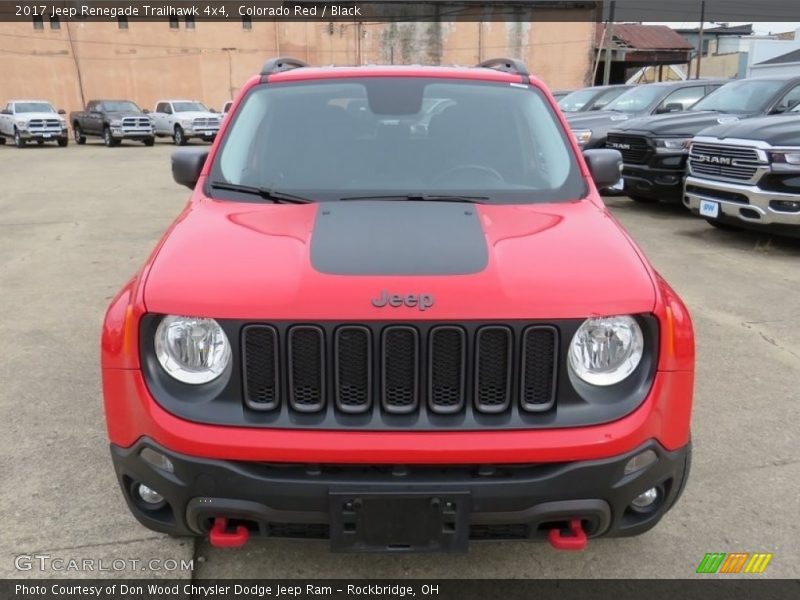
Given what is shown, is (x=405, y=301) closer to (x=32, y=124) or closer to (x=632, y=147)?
(x=632, y=147)

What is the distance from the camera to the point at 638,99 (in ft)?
42.8

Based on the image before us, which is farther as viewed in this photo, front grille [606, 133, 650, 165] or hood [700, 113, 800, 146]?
front grille [606, 133, 650, 165]

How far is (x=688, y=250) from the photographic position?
26.5 ft

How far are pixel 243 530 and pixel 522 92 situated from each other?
2.47 metres

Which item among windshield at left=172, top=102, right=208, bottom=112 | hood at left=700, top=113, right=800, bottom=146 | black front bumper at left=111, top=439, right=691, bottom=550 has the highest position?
hood at left=700, top=113, right=800, bottom=146

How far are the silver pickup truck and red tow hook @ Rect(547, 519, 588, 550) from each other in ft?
20.6

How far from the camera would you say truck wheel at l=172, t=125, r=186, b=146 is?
28.7 m

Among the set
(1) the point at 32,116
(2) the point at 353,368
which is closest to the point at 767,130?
(2) the point at 353,368

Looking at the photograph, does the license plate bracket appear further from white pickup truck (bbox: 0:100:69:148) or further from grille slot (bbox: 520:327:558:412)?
white pickup truck (bbox: 0:100:69:148)

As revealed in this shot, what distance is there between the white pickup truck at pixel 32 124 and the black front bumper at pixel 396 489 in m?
29.0

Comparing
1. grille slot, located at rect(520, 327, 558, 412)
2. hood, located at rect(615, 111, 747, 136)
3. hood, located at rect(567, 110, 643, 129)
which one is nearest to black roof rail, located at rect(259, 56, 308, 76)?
grille slot, located at rect(520, 327, 558, 412)

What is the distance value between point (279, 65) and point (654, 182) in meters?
7.27

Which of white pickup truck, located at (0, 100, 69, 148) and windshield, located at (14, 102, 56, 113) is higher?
windshield, located at (14, 102, 56, 113)

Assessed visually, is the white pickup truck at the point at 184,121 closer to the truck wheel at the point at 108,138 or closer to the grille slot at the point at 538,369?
the truck wheel at the point at 108,138
